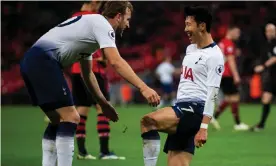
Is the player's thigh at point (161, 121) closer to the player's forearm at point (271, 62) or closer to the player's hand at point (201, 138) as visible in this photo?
the player's hand at point (201, 138)

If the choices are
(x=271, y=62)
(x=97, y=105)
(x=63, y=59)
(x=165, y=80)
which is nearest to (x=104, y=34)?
(x=63, y=59)

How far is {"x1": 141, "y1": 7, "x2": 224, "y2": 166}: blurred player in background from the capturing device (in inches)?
293

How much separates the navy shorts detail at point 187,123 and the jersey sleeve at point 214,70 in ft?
1.39

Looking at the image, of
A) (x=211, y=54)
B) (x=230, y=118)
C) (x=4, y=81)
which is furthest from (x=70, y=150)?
(x=4, y=81)

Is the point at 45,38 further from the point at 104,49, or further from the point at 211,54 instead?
the point at 211,54

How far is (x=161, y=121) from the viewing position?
24.6ft

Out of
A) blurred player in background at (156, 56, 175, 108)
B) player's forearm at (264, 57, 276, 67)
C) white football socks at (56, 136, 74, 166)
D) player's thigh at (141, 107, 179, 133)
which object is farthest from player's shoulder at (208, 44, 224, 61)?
blurred player in background at (156, 56, 175, 108)

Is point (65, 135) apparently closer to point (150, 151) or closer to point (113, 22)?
point (150, 151)

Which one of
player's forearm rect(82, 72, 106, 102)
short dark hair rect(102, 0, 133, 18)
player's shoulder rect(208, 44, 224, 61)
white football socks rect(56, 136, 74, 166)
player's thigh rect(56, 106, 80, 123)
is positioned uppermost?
short dark hair rect(102, 0, 133, 18)

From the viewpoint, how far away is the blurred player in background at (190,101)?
7445mm

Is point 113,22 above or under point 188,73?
above

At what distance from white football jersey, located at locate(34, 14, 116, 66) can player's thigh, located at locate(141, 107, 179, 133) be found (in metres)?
0.94

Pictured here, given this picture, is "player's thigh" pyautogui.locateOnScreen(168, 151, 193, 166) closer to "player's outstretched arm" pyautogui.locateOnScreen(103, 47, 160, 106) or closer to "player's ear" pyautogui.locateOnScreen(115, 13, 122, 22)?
"player's outstretched arm" pyautogui.locateOnScreen(103, 47, 160, 106)

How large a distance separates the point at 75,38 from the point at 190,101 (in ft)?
4.70
